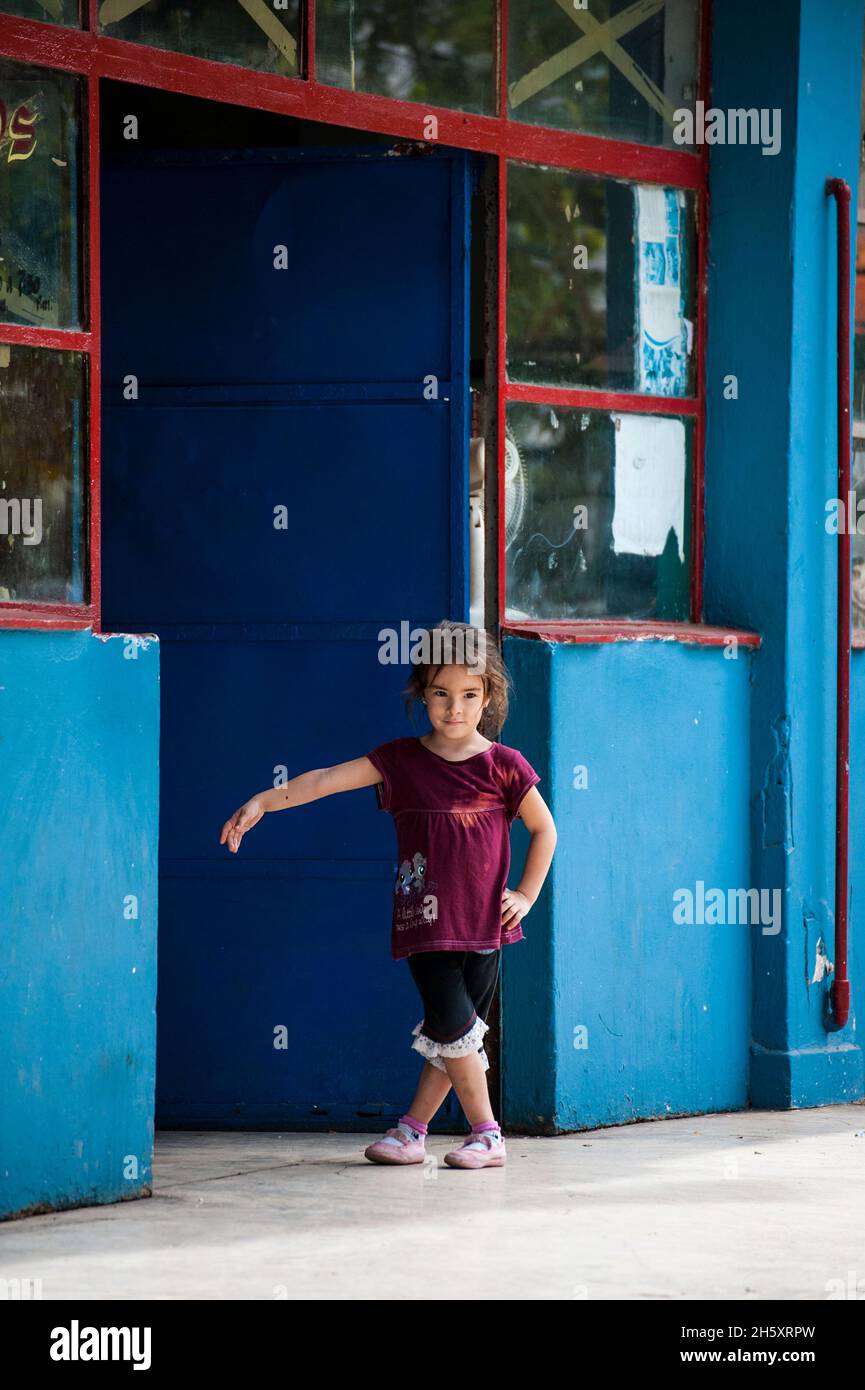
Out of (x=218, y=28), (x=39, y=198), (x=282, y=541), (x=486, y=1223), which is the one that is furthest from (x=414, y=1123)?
(x=218, y=28)

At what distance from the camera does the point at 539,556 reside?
5.83 metres

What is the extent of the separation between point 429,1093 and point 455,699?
108 centimetres

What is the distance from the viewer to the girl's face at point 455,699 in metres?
5.02

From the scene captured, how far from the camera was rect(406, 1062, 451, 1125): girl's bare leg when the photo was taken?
5191 mm

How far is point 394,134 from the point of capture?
5387mm

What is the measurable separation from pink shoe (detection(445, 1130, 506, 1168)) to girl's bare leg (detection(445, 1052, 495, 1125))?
2.2 inches

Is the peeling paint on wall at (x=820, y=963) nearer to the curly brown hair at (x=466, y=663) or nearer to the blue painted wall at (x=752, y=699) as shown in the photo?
the blue painted wall at (x=752, y=699)

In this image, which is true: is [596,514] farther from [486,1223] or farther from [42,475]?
[486,1223]

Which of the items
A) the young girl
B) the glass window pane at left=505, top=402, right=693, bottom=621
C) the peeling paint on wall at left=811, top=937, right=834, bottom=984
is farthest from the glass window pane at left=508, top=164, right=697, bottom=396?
the peeling paint on wall at left=811, top=937, right=834, bottom=984

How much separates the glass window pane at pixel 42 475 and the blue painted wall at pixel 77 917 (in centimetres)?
20

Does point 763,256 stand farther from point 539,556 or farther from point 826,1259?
point 826,1259
